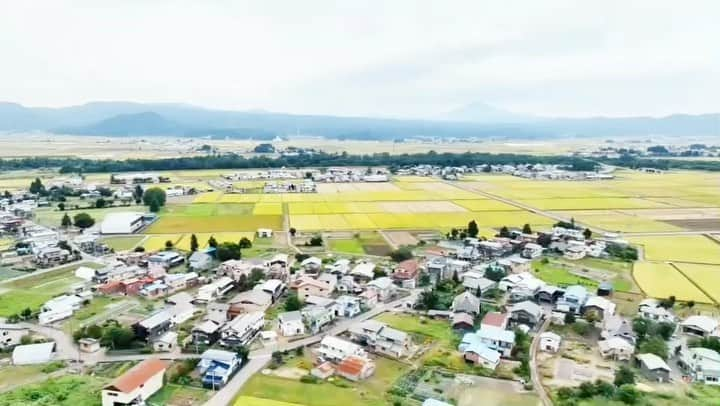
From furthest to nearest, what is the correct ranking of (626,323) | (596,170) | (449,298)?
(596,170) < (449,298) < (626,323)

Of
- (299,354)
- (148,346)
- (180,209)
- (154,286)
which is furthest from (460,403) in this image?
(180,209)

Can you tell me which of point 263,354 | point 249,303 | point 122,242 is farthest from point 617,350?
point 122,242

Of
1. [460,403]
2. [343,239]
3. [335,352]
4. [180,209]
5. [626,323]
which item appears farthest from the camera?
[180,209]

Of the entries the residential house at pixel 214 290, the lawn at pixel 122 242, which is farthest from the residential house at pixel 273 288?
the lawn at pixel 122 242

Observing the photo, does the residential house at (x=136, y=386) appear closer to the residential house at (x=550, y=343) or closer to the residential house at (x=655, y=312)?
the residential house at (x=550, y=343)

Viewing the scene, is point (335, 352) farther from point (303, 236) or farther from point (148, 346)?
point (303, 236)

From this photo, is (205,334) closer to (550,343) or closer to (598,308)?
(550,343)

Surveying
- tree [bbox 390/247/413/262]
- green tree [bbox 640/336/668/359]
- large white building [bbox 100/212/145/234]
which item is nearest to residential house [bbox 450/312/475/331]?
green tree [bbox 640/336/668/359]
